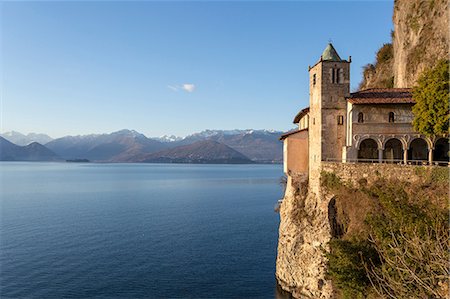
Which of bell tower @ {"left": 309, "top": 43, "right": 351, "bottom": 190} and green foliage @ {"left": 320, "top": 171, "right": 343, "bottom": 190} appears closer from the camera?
green foliage @ {"left": 320, "top": 171, "right": 343, "bottom": 190}

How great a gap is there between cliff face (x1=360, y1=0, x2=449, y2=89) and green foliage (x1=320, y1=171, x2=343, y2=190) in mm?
24343

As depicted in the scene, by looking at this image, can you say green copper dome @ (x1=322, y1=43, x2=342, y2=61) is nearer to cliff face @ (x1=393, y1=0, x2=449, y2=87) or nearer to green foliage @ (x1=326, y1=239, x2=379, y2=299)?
cliff face @ (x1=393, y1=0, x2=449, y2=87)

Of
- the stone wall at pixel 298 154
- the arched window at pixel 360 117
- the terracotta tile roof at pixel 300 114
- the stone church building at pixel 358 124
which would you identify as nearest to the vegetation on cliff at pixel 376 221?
the stone church building at pixel 358 124

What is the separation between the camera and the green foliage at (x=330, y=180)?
122ft

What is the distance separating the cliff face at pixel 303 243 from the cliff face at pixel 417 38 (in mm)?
26242

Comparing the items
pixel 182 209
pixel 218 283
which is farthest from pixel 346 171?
pixel 182 209

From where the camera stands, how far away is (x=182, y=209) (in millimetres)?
89875

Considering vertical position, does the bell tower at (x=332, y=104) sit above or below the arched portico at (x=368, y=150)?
above

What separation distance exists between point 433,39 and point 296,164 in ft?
92.8

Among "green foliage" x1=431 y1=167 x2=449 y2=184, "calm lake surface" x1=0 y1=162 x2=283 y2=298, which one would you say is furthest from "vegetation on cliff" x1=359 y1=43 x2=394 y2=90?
"green foliage" x1=431 y1=167 x2=449 y2=184

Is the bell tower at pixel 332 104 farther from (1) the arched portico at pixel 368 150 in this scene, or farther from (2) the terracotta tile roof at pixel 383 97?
(1) the arched portico at pixel 368 150

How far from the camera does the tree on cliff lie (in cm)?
3350

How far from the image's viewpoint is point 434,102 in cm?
3384

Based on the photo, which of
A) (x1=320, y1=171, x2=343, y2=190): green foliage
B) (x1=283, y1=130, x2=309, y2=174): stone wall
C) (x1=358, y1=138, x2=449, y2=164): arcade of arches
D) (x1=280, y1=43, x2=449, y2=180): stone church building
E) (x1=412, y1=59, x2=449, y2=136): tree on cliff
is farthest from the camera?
(x1=283, y1=130, x2=309, y2=174): stone wall
